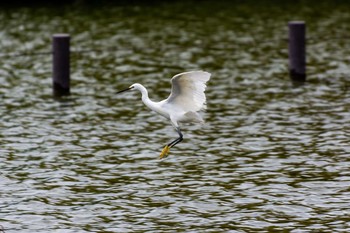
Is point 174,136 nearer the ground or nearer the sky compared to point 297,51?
nearer the ground

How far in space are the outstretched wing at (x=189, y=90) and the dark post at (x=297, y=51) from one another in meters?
6.71

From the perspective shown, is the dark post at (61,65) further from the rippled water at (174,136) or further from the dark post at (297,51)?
the dark post at (297,51)

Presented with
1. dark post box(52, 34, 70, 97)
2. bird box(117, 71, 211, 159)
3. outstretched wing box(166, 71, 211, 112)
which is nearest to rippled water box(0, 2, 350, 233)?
dark post box(52, 34, 70, 97)

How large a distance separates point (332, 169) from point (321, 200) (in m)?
1.62

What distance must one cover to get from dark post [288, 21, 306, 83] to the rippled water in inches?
12.2

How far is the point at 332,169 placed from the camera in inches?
545

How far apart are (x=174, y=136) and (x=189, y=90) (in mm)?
2967

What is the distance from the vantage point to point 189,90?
44.4 feet

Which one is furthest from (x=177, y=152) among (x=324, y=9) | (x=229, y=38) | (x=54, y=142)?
(x=324, y=9)

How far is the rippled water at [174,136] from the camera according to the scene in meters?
11.9

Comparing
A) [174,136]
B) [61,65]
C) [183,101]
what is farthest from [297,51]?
[183,101]

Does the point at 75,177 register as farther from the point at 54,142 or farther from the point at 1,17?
the point at 1,17

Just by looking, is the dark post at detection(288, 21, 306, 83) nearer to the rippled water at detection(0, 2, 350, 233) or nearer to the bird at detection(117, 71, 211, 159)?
the rippled water at detection(0, 2, 350, 233)

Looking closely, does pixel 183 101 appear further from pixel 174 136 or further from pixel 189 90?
pixel 174 136
